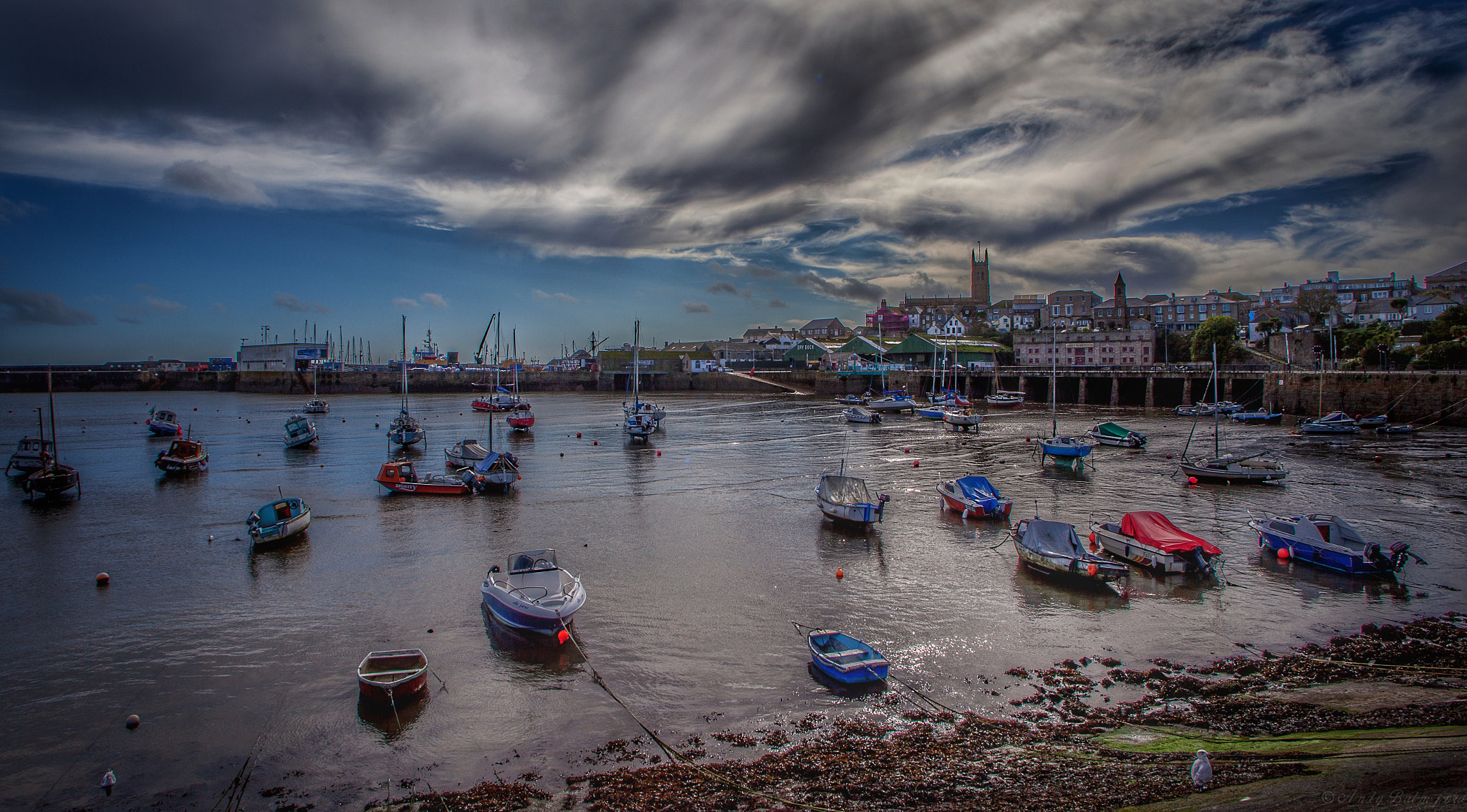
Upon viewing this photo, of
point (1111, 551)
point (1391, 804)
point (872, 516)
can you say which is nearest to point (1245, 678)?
point (1391, 804)

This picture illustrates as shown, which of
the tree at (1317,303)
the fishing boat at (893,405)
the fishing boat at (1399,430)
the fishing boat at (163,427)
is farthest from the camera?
the tree at (1317,303)

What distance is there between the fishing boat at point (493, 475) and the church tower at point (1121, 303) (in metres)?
159

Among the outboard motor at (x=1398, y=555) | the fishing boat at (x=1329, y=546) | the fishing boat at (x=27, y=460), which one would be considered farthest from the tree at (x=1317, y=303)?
the fishing boat at (x=27, y=460)

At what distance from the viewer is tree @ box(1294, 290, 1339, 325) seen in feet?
400

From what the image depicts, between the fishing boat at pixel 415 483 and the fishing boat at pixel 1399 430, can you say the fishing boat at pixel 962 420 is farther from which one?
the fishing boat at pixel 415 483

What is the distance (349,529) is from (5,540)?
13.1 meters

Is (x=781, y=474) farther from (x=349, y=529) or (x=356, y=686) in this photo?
(x=356, y=686)

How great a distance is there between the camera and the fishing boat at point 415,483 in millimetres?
34062

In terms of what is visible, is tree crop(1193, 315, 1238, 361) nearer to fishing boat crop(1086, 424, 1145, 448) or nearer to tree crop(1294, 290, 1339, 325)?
tree crop(1294, 290, 1339, 325)

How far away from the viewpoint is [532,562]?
692 inches

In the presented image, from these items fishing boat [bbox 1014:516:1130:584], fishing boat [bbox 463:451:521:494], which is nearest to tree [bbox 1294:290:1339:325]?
fishing boat [bbox 1014:516:1130:584]

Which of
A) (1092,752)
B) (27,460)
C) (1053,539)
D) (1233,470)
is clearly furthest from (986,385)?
(27,460)

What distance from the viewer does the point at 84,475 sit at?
137 ft

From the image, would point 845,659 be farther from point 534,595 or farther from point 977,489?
point 977,489
